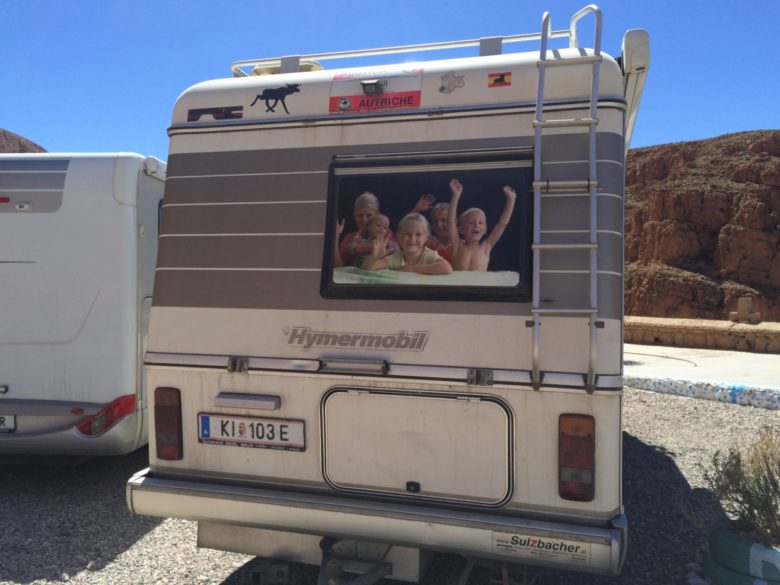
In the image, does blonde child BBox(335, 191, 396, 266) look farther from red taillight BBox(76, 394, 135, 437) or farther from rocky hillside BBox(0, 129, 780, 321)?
rocky hillside BBox(0, 129, 780, 321)

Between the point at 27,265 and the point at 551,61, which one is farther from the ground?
the point at 551,61

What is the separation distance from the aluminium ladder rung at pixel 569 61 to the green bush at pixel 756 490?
7.90 feet

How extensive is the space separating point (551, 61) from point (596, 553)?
81.3 inches

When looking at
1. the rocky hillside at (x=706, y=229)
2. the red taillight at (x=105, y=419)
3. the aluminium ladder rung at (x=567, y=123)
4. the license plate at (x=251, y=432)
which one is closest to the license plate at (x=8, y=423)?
the red taillight at (x=105, y=419)

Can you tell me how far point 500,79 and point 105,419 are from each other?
3.64 metres

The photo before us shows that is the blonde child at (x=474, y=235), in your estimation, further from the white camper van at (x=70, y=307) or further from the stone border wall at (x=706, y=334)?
the stone border wall at (x=706, y=334)

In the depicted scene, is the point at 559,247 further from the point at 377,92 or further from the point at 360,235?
the point at 377,92

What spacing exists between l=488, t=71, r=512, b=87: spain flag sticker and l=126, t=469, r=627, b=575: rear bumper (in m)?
1.91

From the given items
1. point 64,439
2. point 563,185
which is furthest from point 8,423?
point 563,185

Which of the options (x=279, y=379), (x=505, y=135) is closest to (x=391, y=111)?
(x=505, y=135)

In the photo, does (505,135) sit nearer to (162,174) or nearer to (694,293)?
(162,174)

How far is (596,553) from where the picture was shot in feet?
8.58

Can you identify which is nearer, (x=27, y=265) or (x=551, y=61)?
(x=551, y=61)

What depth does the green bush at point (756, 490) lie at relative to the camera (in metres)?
3.43
